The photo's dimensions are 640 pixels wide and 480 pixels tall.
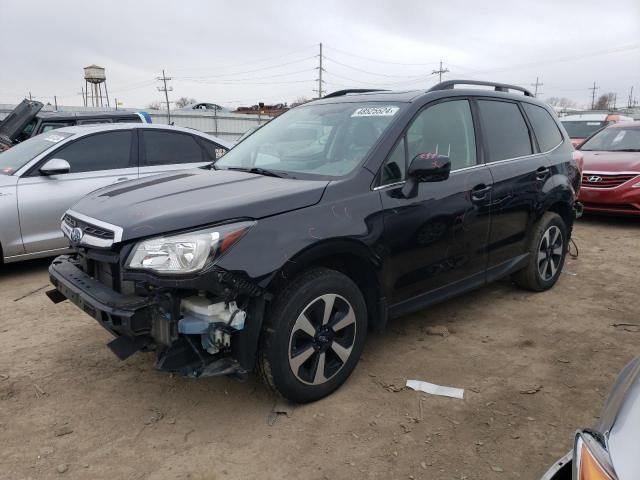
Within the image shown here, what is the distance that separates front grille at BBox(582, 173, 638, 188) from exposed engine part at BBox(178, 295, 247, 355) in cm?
737

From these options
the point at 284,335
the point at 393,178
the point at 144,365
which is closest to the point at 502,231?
the point at 393,178

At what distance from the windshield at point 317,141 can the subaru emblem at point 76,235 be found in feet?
4.00

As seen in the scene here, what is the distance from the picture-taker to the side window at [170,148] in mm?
6219

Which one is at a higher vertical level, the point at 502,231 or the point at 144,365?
the point at 502,231

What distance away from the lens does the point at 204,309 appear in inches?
98.2

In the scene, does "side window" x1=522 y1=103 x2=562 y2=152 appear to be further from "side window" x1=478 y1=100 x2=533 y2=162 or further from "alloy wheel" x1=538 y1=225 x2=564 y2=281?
"alloy wheel" x1=538 y1=225 x2=564 y2=281

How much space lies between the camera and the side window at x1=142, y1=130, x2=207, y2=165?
6219 millimetres

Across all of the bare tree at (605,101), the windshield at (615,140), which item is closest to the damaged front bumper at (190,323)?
the windshield at (615,140)

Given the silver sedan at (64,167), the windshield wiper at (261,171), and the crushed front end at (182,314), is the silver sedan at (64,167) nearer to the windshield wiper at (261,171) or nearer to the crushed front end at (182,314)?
the windshield wiper at (261,171)

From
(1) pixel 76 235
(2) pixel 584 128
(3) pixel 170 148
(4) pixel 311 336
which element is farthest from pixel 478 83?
(2) pixel 584 128

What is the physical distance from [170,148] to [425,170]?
Result: 4147mm

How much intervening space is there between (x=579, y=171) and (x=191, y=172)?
12.4ft

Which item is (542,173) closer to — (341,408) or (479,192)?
(479,192)

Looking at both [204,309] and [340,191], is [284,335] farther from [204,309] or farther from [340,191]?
[340,191]
